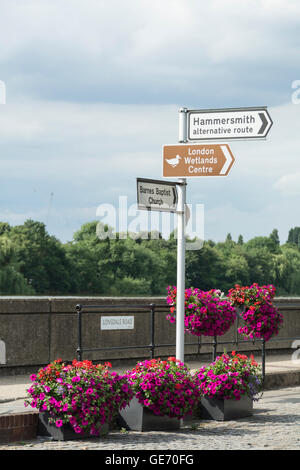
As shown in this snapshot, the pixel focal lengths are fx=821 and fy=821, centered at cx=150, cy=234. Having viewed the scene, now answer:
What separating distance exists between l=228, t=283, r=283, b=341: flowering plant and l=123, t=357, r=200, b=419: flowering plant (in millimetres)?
3267

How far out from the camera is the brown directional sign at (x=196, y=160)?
10.4m

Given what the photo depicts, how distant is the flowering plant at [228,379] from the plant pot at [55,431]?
2023 millimetres

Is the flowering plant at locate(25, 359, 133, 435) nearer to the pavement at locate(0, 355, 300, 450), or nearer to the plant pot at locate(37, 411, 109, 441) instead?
the plant pot at locate(37, 411, 109, 441)

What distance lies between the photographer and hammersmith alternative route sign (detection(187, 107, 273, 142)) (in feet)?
34.2

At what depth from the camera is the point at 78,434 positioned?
835cm

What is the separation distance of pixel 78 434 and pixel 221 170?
152 inches

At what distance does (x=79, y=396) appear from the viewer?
27.1 feet

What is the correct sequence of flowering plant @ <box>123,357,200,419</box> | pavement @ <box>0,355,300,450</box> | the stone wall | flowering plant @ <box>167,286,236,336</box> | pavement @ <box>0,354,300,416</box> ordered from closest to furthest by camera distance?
pavement @ <box>0,355,300,450</box> < flowering plant @ <box>123,357,200,419</box> < pavement @ <box>0,354,300,416</box> < flowering plant @ <box>167,286,236,336</box> < the stone wall

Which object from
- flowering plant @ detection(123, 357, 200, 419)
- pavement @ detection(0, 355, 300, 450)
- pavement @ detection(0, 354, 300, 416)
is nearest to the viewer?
pavement @ detection(0, 355, 300, 450)

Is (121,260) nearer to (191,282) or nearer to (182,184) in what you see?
(191,282)

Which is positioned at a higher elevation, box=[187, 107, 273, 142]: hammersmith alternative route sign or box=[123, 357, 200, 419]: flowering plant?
box=[187, 107, 273, 142]: hammersmith alternative route sign

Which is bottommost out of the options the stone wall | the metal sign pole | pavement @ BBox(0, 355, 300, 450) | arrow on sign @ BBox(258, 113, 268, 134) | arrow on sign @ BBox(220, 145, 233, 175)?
pavement @ BBox(0, 355, 300, 450)

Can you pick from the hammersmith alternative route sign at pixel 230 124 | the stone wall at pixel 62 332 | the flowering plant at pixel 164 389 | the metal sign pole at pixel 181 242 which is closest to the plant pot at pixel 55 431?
the flowering plant at pixel 164 389

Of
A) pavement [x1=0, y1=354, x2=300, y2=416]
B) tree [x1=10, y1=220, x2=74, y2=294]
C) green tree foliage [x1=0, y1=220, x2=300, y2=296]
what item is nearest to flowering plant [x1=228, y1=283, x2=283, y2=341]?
pavement [x1=0, y1=354, x2=300, y2=416]
